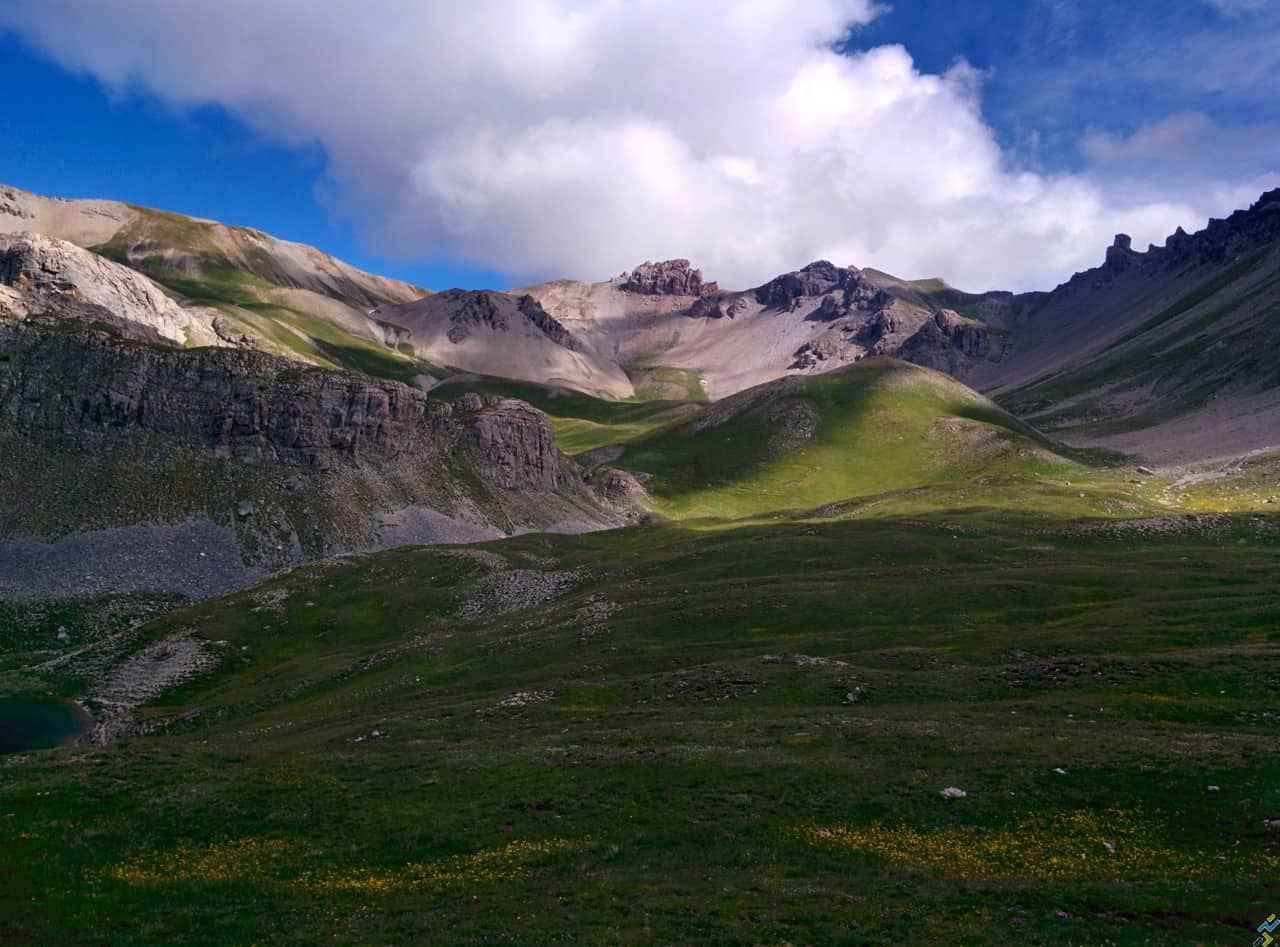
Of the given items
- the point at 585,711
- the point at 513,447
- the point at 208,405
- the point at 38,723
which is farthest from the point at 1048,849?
the point at 513,447

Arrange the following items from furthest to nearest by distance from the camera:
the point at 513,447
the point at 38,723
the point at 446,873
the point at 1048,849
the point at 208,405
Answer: the point at 513,447 < the point at 208,405 < the point at 38,723 < the point at 1048,849 < the point at 446,873

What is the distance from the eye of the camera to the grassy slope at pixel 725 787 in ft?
69.1

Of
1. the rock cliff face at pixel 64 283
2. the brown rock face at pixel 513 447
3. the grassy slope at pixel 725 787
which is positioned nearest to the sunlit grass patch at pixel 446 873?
the grassy slope at pixel 725 787

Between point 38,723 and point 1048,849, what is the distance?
79250mm

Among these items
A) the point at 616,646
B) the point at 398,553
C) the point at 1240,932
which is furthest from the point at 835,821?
the point at 398,553

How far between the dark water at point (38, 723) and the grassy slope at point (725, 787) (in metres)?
6.86

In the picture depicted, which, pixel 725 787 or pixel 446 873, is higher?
pixel 446 873

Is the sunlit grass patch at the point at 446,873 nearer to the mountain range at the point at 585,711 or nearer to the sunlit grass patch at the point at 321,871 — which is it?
the sunlit grass patch at the point at 321,871

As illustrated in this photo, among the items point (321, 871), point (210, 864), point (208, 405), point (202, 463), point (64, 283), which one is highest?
point (64, 283)

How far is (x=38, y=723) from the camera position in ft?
221

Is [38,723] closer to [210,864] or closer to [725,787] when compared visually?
[210,864]

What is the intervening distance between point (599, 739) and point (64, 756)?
27446mm

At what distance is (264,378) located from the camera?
14025 cm

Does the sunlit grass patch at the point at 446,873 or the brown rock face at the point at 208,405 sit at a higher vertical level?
the brown rock face at the point at 208,405
